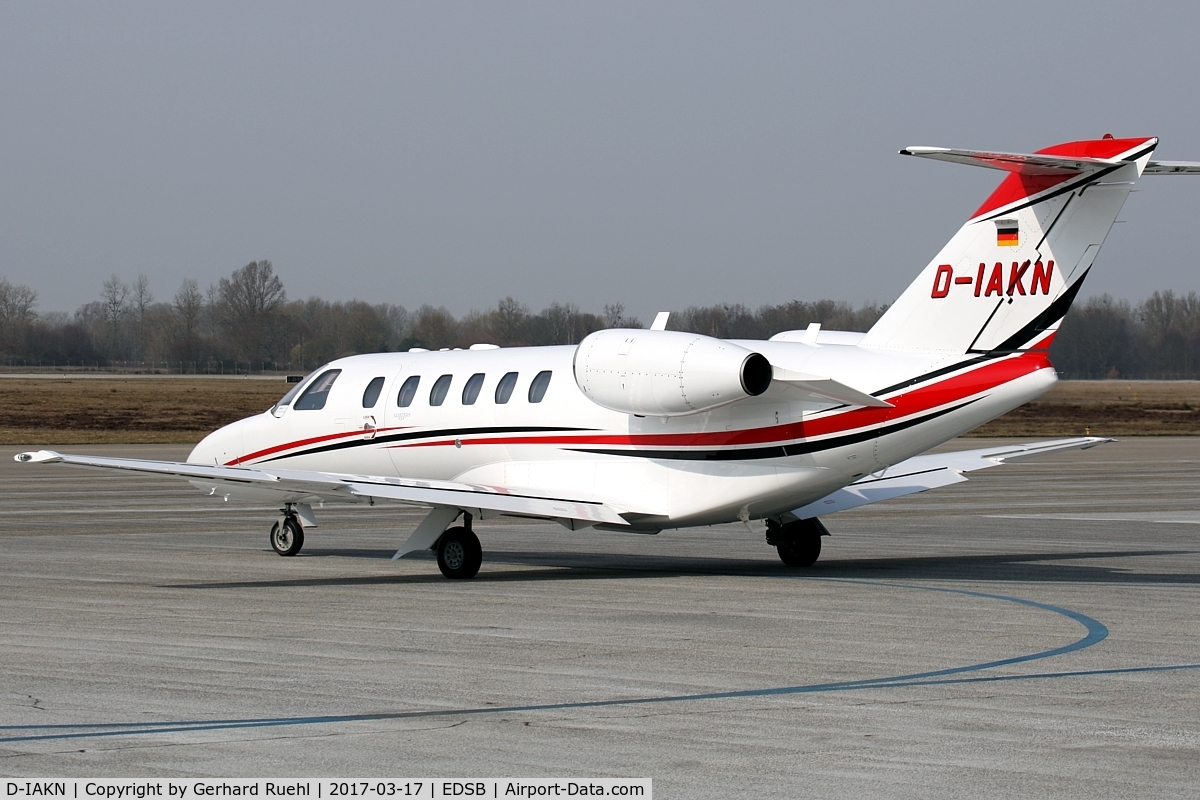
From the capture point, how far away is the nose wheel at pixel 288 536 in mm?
22188

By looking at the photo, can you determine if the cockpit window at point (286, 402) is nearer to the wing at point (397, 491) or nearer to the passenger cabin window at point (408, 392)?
the passenger cabin window at point (408, 392)

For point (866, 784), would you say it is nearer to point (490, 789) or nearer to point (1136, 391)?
point (490, 789)

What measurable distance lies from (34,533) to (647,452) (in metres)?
12.2

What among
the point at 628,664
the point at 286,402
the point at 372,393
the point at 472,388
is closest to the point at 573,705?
the point at 628,664

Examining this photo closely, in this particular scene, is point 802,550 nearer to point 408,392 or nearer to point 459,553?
point 459,553

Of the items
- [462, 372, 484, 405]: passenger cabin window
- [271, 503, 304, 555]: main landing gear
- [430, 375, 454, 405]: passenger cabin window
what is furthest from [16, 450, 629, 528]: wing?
[271, 503, 304, 555]: main landing gear

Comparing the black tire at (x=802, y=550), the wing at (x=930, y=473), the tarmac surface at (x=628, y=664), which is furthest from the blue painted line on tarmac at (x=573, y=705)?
the wing at (x=930, y=473)

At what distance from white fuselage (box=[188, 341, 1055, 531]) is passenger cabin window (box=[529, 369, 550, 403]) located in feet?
0.24

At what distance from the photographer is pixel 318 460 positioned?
22.5 meters

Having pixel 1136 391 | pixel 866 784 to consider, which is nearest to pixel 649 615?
pixel 866 784

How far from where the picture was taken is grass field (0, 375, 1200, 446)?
208 feet

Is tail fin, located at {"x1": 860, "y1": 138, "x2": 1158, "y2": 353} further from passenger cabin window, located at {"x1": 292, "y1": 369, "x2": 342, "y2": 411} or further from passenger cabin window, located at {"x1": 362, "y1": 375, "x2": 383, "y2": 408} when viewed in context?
passenger cabin window, located at {"x1": 292, "y1": 369, "x2": 342, "y2": 411}

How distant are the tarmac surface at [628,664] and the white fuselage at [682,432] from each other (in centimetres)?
117

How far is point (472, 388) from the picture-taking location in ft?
68.3
